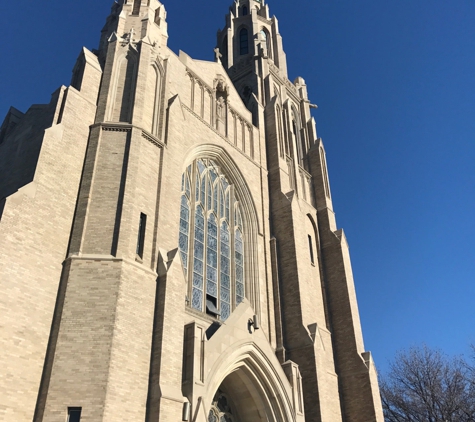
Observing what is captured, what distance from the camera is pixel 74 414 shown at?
9.90 metres

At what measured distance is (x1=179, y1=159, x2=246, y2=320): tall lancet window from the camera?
→ 15898 millimetres

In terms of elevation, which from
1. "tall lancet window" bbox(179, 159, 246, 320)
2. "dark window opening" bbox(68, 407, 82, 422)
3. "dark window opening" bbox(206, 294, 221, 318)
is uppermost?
"tall lancet window" bbox(179, 159, 246, 320)

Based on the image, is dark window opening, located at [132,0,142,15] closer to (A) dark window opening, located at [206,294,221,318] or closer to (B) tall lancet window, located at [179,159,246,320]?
(B) tall lancet window, located at [179,159,246,320]

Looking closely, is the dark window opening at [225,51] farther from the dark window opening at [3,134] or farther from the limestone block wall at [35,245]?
the limestone block wall at [35,245]

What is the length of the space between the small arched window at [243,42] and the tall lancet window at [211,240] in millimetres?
15376

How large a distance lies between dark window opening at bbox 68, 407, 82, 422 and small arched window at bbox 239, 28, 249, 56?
26.6m

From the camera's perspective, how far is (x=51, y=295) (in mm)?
11242

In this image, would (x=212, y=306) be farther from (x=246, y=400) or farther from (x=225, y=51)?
(x=225, y=51)

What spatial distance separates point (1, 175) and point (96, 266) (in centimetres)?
636

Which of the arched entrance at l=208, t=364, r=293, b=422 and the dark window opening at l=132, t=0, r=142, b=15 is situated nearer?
the arched entrance at l=208, t=364, r=293, b=422

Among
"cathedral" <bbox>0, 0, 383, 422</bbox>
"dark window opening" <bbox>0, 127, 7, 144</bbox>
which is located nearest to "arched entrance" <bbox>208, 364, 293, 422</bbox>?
"cathedral" <bbox>0, 0, 383, 422</bbox>

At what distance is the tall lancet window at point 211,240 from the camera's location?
1590 centimetres

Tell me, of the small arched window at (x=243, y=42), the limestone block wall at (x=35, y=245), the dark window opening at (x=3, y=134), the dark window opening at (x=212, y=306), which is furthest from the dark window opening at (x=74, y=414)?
the small arched window at (x=243, y=42)

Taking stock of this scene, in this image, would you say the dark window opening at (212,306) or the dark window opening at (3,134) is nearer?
the dark window opening at (212,306)
